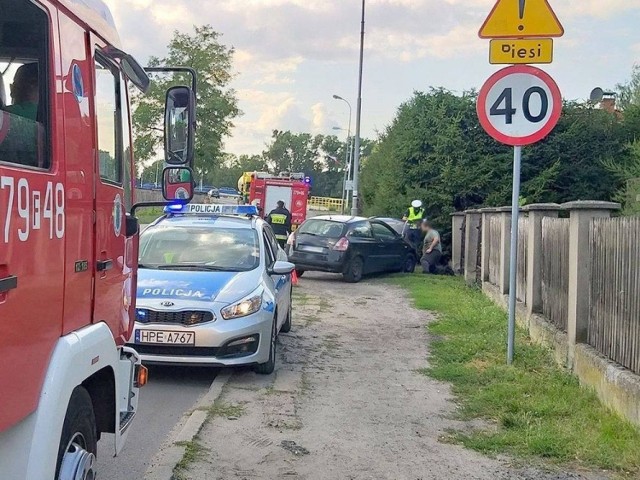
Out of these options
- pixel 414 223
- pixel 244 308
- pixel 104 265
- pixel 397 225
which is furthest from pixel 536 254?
pixel 397 225

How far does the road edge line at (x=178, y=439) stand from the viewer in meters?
5.17

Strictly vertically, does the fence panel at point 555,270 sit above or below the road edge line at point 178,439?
above

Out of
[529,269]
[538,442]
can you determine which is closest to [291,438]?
[538,442]

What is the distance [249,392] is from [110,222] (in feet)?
12.4

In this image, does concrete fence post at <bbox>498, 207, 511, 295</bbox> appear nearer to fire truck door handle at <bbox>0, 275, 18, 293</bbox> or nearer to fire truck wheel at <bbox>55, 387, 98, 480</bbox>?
fire truck wheel at <bbox>55, 387, 98, 480</bbox>

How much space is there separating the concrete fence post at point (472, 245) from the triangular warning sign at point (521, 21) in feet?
31.6

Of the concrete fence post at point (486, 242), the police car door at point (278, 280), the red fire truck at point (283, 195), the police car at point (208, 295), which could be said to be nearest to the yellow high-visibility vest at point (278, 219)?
the red fire truck at point (283, 195)

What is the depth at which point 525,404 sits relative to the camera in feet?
22.7

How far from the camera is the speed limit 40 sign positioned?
26.7ft

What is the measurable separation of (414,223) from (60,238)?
18905 mm

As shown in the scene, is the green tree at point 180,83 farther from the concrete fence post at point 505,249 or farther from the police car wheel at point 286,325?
the concrete fence post at point 505,249

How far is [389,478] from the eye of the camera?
5.26 m

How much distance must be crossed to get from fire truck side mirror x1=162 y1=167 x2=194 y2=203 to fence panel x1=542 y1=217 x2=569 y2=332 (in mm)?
5328

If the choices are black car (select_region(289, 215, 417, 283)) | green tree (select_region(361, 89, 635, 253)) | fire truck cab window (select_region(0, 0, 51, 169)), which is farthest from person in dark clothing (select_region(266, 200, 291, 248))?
fire truck cab window (select_region(0, 0, 51, 169))
